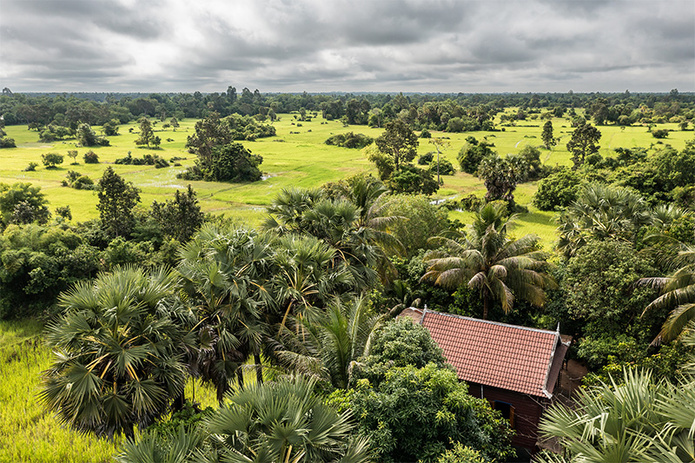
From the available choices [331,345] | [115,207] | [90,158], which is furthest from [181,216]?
[90,158]

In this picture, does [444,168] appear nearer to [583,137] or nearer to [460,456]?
[583,137]

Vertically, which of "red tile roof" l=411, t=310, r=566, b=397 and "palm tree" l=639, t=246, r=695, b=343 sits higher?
"palm tree" l=639, t=246, r=695, b=343

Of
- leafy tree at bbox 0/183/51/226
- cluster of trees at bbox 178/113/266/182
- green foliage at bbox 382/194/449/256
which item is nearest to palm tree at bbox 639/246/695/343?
green foliage at bbox 382/194/449/256

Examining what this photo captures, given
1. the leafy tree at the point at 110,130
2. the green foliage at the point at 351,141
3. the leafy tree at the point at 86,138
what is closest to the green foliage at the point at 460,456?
the green foliage at the point at 351,141

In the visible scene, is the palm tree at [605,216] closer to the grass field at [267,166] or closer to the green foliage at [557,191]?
the grass field at [267,166]

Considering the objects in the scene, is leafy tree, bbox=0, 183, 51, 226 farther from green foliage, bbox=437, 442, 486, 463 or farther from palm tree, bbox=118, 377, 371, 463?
green foliage, bbox=437, 442, 486, 463

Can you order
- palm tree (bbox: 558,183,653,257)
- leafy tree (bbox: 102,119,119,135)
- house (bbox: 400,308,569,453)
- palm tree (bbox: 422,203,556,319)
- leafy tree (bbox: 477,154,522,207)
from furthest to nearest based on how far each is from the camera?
1. leafy tree (bbox: 102,119,119,135)
2. leafy tree (bbox: 477,154,522,207)
3. palm tree (bbox: 558,183,653,257)
4. palm tree (bbox: 422,203,556,319)
5. house (bbox: 400,308,569,453)
